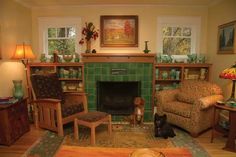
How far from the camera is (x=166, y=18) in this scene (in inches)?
161

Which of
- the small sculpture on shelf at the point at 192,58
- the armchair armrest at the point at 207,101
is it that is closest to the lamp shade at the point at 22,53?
the armchair armrest at the point at 207,101

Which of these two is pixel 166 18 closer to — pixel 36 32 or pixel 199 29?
pixel 199 29

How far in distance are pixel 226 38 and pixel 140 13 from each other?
178cm

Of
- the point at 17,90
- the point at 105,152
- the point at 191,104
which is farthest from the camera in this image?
the point at 191,104

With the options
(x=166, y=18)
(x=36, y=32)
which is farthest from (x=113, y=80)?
(x=36, y=32)

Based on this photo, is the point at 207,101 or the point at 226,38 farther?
the point at 226,38

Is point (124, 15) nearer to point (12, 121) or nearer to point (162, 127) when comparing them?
point (162, 127)

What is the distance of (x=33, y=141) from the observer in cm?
284

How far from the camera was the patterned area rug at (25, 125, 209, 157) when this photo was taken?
2.57m

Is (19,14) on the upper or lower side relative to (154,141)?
upper

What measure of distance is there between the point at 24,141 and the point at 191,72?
11.7 ft

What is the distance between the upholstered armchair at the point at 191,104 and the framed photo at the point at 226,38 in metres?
0.69

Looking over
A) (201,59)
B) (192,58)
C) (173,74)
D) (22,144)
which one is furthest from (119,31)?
(22,144)

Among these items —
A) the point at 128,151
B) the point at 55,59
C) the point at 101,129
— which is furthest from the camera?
the point at 55,59
